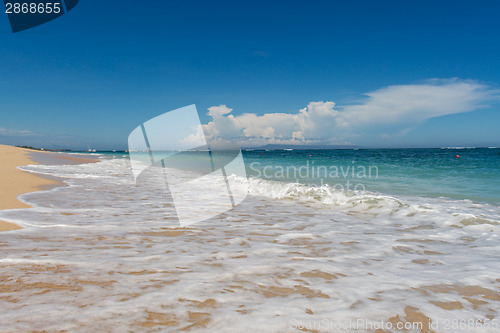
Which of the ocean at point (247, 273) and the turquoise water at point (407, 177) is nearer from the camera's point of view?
the ocean at point (247, 273)

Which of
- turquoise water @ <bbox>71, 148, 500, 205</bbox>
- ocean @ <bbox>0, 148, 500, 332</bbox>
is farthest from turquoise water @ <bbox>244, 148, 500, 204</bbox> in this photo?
ocean @ <bbox>0, 148, 500, 332</bbox>

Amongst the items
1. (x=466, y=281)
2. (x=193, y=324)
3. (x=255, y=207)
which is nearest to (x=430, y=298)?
(x=466, y=281)

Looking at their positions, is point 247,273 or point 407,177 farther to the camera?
point 407,177

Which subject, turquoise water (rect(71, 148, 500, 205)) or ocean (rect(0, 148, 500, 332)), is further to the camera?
turquoise water (rect(71, 148, 500, 205))

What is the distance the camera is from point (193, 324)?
2174 millimetres

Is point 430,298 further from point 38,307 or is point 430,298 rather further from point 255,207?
point 255,207

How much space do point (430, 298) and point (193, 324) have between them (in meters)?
2.28

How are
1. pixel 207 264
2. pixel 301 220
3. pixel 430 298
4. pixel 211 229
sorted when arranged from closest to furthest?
pixel 430 298 → pixel 207 264 → pixel 211 229 → pixel 301 220

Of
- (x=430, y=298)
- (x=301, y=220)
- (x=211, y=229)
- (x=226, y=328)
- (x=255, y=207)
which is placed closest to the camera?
(x=226, y=328)

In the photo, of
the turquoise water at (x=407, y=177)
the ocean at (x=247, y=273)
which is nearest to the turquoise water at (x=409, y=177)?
the turquoise water at (x=407, y=177)

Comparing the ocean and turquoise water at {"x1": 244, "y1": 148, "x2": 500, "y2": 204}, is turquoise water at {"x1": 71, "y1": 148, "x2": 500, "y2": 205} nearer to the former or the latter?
turquoise water at {"x1": 244, "y1": 148, "x2": 500, "y2": 204}

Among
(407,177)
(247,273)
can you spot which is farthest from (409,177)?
(247,273)

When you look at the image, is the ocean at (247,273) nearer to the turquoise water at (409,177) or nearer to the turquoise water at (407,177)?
the turquoise water at (407,177)

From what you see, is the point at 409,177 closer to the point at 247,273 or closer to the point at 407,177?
the point at 407,177
